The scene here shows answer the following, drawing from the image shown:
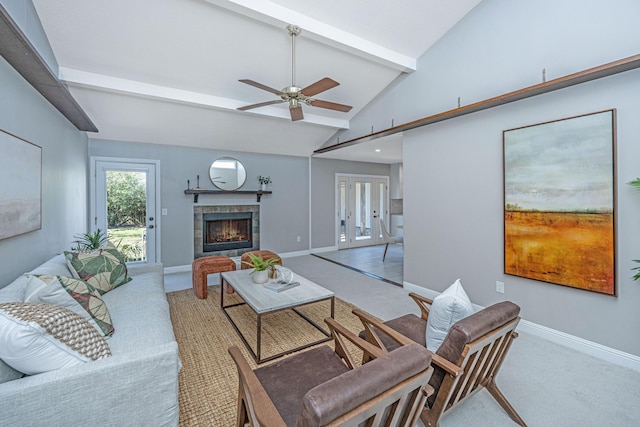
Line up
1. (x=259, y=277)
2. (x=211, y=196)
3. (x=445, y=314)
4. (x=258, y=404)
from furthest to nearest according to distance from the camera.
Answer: (x=211, y=196) < (x=259, y=277) < (x=445, y=314) < (x=258, y=404)

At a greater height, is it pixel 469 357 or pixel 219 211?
pixel 219 211

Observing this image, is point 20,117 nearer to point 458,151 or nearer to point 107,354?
point 107,354

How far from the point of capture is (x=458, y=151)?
11.4 ft

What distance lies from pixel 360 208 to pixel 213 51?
5345 mm

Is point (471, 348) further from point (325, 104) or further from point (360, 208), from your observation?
point (360, 208)

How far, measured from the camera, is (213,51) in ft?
10.9

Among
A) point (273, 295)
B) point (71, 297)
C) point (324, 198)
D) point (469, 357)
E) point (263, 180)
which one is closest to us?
point (469, 357)

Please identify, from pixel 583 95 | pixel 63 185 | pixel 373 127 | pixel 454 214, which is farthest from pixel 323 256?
pixel 583 95

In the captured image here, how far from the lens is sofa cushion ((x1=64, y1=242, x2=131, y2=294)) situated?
8.46ft

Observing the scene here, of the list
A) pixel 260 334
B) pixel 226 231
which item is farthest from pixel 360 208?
pixel 260 334

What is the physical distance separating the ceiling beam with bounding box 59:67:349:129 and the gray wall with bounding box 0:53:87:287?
465 mm

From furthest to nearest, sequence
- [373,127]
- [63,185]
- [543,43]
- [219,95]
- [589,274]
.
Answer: [373,127]
[219,95]
[63,185]
[543,43]
[589,274]

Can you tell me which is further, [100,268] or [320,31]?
[320,31]

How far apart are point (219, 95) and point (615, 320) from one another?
4956mm
